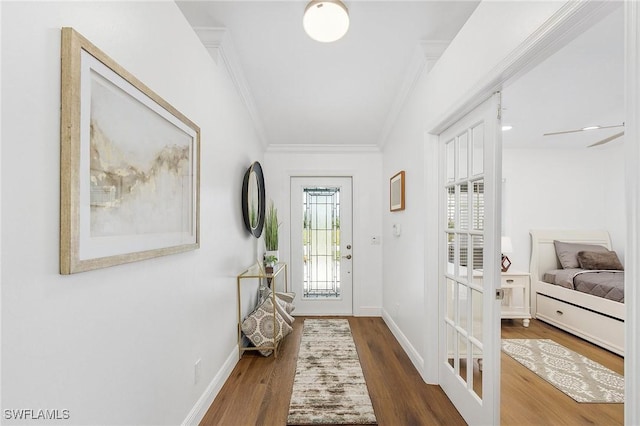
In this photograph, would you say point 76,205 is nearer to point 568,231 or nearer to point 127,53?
point 127,53

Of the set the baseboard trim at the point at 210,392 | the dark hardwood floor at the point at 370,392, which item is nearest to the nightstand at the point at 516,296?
the dark hardwood floor at the point at 370,392

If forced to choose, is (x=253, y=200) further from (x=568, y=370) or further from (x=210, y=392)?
(x=568, y=370)

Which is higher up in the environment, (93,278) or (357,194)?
(357,194)

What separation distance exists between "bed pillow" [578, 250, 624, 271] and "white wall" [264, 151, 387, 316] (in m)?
2.61

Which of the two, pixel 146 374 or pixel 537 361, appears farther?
pixel 537 361

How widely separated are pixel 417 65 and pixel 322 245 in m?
2.60

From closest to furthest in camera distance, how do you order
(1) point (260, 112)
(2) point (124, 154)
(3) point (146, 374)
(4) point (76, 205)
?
(4) point (76, 205), (2) point (124, 154), (3) point (146, 374), (1) point (260, 112)

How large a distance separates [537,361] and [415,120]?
2.50 meters

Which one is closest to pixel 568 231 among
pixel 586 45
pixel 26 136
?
pixel 586 45

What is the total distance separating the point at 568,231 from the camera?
14.3ft

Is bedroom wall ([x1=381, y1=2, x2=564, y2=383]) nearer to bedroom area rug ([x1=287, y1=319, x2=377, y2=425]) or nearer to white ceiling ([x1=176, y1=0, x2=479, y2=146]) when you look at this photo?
white ceiling ([x1=176, y1=0, x2=479, y2=146])

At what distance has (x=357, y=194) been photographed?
4223 mm

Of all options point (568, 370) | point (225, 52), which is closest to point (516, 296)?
point (568, 370)

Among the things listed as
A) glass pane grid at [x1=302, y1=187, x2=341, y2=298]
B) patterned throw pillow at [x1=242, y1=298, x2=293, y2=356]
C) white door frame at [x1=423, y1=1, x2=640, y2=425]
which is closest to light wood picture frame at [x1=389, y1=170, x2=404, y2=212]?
glass pane grid at [x1=302, y1=187, x2=341, y2=298]
